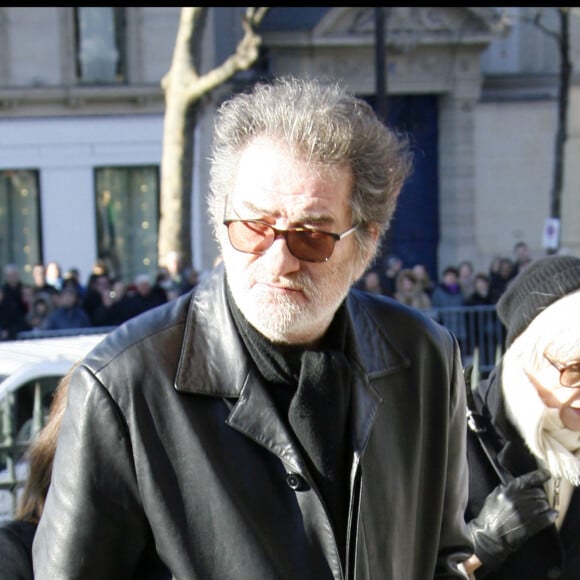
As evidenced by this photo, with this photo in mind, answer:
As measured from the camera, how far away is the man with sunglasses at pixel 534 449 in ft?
8.52

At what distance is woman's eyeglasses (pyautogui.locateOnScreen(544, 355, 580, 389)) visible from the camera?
Answer: 2633 millimetres

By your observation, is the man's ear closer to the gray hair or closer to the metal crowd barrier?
the gray hair

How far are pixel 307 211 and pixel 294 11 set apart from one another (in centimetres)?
2288

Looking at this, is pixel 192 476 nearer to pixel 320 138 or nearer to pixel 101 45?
pixel 320 138

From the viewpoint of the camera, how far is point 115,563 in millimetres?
1793

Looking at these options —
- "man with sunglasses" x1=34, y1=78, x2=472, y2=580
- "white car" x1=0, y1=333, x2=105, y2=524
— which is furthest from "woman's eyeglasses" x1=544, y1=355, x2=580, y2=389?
"white car" x1=0, y1=333, x2=105, y2=524

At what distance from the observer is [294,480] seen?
181 cm

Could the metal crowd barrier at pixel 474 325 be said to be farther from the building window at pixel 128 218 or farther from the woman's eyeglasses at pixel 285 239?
the woman's eyeglasses at pixel 285 239

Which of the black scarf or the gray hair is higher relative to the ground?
the gray hair

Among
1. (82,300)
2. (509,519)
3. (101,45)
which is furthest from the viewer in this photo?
(101,45)

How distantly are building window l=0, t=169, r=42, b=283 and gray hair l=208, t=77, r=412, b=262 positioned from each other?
1960 cm

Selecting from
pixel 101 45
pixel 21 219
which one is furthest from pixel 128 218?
pixel 101 45

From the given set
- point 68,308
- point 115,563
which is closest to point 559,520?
point 115,563

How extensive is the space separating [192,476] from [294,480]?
0.55 ft
